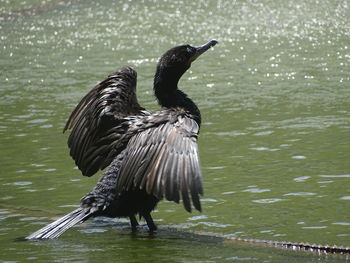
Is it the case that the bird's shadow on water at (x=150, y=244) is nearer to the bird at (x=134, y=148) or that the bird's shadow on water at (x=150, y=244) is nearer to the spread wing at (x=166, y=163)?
the bird at (x=134, y=148)

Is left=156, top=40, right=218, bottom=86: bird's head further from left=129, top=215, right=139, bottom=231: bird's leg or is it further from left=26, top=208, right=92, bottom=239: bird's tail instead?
left=26, top=208, right=92, bottom=239: bird's tail

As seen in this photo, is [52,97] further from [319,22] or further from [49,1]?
[49,1]

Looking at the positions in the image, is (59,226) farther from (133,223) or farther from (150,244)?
(133,223)

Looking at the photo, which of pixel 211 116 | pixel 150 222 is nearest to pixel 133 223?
pixel 150 222

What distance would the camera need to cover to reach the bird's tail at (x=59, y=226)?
708 cm

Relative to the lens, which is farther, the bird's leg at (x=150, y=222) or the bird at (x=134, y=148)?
the bird's leg at (x=150, y=222)

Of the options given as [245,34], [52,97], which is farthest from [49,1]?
[52,97]

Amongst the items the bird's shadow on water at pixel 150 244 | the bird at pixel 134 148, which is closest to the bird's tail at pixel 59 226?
the bird at pixel 134 148

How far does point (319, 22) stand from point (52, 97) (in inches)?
223

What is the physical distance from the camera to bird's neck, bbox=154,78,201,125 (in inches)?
305

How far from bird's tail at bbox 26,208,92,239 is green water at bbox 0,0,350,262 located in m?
0.12

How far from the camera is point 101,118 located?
8102 mm

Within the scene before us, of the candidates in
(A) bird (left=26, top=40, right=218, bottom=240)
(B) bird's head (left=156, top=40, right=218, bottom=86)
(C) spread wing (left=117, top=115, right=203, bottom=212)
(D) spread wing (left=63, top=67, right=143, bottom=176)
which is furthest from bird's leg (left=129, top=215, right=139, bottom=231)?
(B) bird's head (left=156, top=40, right=218, bottom=86)

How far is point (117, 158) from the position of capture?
25.1ft
